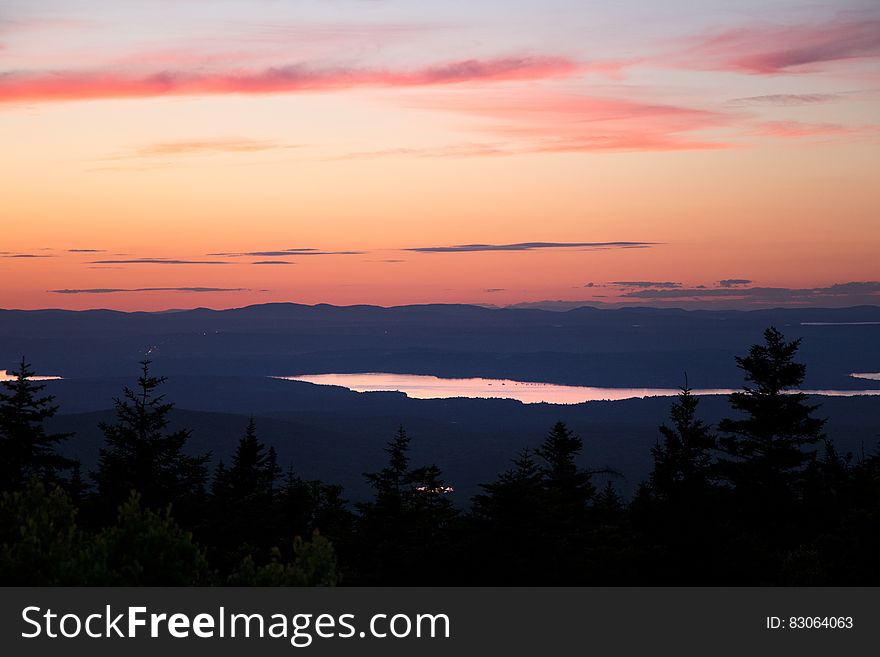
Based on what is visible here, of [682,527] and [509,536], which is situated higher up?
[682,527]

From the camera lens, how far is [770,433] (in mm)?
49719

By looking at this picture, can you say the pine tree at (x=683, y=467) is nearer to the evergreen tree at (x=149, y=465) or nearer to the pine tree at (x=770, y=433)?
the pine tree at (x=770, y=433)

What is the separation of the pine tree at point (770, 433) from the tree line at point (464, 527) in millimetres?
94

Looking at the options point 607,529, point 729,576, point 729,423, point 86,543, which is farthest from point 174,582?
point 729,423

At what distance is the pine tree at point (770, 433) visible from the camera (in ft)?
156

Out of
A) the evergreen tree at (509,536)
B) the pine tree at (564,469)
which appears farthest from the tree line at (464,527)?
the pine tree at (564,469)

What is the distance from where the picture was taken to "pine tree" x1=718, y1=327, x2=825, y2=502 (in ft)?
156

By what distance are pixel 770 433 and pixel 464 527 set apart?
86.2 feet

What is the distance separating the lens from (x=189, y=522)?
36.7 meters

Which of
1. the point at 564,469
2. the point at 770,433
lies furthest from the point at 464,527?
the point at 564,469

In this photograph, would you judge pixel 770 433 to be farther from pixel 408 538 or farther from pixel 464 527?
pixel 408 538

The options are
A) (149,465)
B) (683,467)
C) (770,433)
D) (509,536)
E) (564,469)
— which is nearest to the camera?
(509,536)
